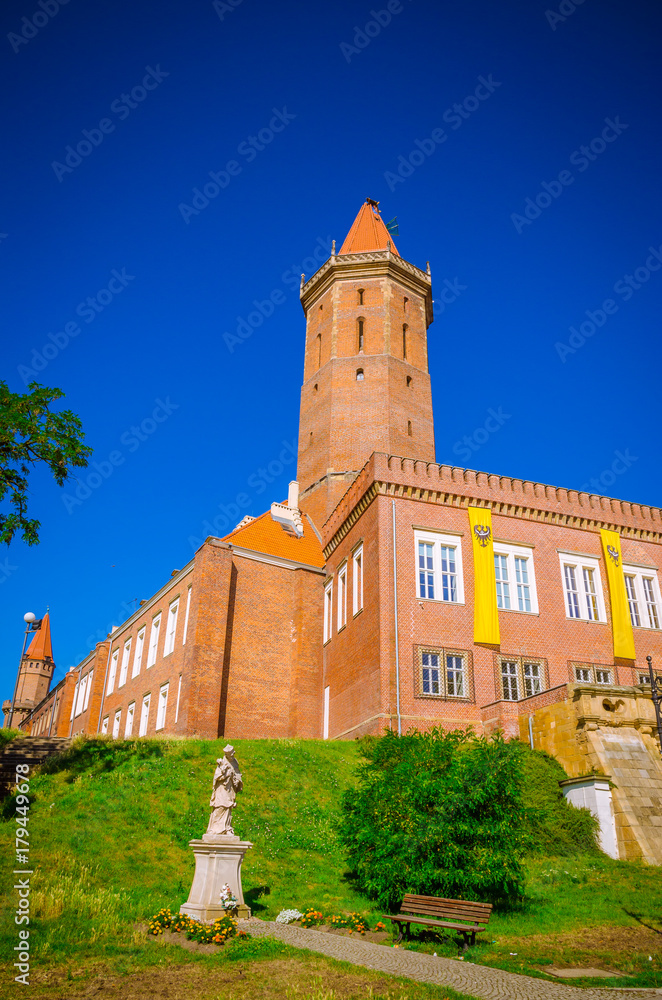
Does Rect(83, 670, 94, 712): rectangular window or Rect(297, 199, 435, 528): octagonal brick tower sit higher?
Rect(297, 199, 435, 528): octagonal brick tower

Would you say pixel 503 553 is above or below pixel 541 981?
above

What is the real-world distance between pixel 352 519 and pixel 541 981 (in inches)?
842

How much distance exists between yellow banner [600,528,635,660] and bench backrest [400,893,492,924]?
1841cm

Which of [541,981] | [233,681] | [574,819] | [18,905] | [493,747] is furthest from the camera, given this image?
[233,681]

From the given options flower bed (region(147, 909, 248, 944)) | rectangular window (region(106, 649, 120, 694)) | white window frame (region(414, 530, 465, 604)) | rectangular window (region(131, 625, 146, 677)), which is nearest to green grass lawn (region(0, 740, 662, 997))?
flower bed (region(147, 909, 248, 944))

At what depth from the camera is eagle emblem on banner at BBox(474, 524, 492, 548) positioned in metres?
26.6

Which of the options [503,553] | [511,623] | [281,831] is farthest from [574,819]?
[503,553]

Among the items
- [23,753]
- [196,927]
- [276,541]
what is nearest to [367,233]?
[276,541]

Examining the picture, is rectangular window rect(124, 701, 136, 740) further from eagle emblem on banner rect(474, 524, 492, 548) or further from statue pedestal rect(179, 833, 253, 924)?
statue pedestal rect(179, 833, 253, 924)

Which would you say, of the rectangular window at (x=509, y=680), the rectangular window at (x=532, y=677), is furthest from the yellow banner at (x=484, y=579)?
the rectangular window at (x=532, y=677)

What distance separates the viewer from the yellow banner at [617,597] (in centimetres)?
2709

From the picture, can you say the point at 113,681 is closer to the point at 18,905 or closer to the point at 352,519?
the point at 352,519

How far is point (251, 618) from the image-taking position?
97.8 feet

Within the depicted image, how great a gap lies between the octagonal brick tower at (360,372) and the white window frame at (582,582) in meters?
10.1
